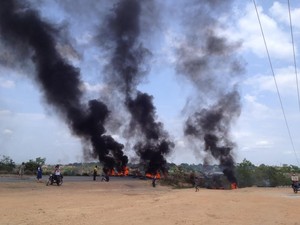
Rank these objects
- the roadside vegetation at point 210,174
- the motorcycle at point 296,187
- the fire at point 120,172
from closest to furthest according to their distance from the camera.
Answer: the motorcycle at point 296,187 → the roadside vegetation at point 210,174 → the fire at point 120,172

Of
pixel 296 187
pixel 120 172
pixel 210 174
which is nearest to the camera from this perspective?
pixel 296 187

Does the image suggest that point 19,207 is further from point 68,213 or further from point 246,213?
point 246,213

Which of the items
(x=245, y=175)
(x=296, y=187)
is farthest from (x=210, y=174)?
(x=296, y=187)

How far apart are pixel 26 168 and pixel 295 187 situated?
114 feet

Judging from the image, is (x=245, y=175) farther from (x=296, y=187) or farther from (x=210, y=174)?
(x=296, y=187)

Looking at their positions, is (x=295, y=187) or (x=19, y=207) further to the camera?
(x=295, y=187)

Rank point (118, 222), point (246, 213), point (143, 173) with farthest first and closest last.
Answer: point (143, 173)
point (246, 213)
point (118, 222)

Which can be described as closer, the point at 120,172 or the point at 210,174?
the point at 210,174

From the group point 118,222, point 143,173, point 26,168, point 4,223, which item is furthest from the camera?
point 143,173

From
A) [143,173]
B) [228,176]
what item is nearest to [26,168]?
[143,173]

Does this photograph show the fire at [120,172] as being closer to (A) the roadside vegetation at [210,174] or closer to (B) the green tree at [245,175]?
(A) the roadside vegetation at [210,174]

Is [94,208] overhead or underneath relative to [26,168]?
underneath

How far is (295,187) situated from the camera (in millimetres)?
31781

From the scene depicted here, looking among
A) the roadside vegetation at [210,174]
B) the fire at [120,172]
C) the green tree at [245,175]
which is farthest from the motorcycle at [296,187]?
the fire at [120,172]
